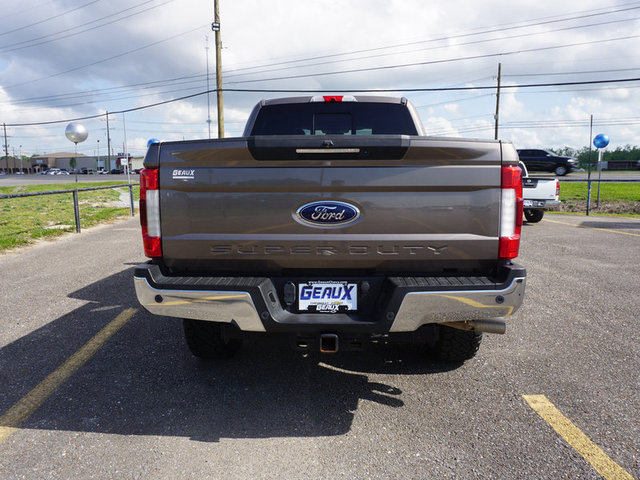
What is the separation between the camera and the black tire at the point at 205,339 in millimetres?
3711

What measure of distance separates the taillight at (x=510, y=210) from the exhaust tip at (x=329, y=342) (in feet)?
3.65

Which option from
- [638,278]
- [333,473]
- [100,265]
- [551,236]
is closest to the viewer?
[333,473]

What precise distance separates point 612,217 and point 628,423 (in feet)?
49.4

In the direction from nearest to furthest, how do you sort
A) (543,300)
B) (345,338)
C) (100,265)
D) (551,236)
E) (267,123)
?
(345,338)
(267,123)
(543,300)
(100,265)
(551,236)

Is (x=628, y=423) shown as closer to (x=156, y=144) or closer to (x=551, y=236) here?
(x=156, y=144)

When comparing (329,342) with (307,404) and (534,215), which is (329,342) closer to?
(307,404)

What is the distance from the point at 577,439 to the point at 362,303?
57.3 inches

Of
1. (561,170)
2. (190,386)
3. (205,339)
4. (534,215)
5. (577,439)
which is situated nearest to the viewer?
(577,439)

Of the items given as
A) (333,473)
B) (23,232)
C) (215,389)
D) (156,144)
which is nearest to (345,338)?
(333,473)

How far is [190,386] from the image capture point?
3.55m

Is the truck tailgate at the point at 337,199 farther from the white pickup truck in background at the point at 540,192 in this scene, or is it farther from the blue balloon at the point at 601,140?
the blue balloon at the point at 601,140

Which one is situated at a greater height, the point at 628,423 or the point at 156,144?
the point at 156,144

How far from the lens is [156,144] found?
2.97 meters

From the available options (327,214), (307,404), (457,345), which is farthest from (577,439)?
(327,214)
